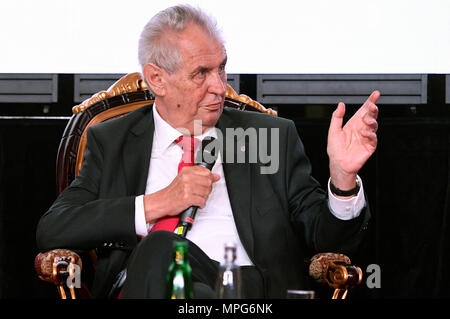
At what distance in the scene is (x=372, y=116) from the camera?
5.94 ft

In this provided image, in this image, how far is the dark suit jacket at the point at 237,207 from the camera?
2055 mm

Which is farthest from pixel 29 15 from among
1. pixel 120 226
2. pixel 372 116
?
pixel 372 116

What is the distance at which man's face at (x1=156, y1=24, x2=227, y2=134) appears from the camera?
219 centimetres

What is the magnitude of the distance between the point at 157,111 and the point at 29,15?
1029 millimetres

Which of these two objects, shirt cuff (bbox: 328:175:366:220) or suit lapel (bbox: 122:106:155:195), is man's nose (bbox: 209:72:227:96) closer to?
suit lapel (bbox: 122:106:155:195)

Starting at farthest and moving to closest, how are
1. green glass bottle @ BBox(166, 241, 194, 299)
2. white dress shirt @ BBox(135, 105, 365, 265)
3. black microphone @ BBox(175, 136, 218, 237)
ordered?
white dress shirt @ BBox(135, 105, 365, 265) → black microphone @ BBox(175, 136, 218, 237) → green glass bottle @ BBox(166, 241, 194, 299)

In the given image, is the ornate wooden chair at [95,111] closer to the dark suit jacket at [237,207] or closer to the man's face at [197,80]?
the dark suit jacket at [237,207]

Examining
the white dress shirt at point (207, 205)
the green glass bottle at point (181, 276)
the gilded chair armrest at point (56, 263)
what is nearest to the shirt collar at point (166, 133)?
the white dress shirt at point (207, 205)

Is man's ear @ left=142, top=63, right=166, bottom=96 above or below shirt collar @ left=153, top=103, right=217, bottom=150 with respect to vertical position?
above

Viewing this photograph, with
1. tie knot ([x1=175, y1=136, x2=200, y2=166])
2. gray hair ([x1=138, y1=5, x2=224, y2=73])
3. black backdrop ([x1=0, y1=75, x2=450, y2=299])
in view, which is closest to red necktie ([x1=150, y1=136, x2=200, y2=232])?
tie knot ([x1=175, y1=136, x2=200, y2=166])

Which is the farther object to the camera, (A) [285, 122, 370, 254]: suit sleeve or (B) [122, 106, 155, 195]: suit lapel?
(B) [122, 106, 155, 195]: suit lapel

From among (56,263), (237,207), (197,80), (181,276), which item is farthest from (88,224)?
(181,276)

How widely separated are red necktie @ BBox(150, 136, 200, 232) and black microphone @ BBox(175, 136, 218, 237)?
0.16 feet
